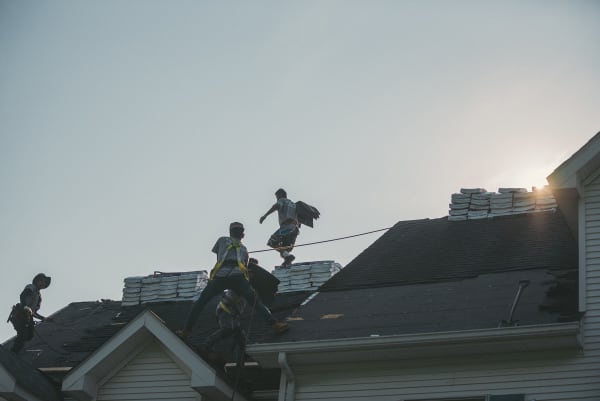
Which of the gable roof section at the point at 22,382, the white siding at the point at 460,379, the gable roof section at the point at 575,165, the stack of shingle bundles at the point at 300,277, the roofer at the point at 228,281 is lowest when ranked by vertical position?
the white siding at the point at 460,379

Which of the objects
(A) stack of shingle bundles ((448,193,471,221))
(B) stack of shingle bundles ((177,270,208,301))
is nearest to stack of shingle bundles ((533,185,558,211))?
(A) stack of shingle bundles ((448,193,471,221))

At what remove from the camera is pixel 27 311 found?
1864 centimetres

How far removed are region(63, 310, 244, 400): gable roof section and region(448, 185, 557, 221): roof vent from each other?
662 centimetres

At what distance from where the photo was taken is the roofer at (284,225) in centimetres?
2197

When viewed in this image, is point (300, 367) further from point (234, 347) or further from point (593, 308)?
point (593, 308)

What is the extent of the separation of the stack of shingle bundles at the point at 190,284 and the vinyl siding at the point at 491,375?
235 inches

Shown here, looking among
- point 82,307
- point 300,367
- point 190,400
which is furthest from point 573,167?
point 82,307

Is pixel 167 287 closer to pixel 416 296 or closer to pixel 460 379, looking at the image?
pixel 416 296

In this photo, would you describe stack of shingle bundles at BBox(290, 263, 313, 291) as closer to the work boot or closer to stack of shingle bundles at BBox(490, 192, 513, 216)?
stack of shingle bundles at BBox(490, 192, 513, 216)

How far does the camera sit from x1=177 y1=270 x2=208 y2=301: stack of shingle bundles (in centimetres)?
2052

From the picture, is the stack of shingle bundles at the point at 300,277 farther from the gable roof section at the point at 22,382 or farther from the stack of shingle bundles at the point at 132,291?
the gable roof section at the point at 22,382

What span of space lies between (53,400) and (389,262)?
5.98 meters

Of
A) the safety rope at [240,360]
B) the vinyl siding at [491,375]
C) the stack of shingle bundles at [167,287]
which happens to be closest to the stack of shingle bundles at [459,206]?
the vinyl siding at [491,375]

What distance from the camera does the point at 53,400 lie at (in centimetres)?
1588
